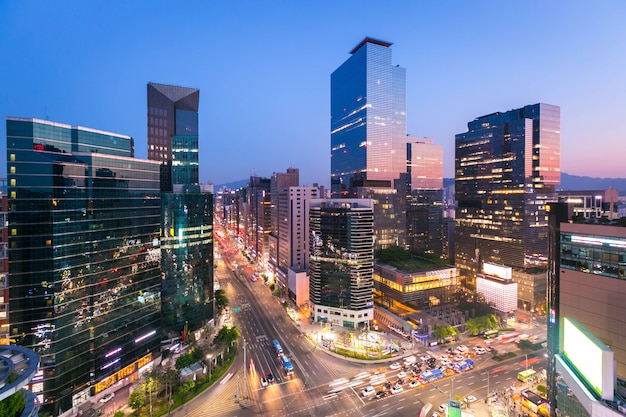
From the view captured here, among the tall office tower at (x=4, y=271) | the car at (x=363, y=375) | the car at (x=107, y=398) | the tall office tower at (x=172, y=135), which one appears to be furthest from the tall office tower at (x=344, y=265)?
the tall office tower at (x=4, y=271)

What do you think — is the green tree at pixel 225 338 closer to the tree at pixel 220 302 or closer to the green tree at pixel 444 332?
the tree at pixel 220 302

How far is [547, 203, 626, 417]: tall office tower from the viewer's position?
91.7 feet

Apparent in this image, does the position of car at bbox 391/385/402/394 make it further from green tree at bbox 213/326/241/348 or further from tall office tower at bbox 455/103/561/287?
tall office tower at bbox 455/103/561/287

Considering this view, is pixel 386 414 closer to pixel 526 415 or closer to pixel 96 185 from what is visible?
pixel 526 415

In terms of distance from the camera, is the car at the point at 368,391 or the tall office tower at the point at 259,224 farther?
the tall office tower at the point at 259,224

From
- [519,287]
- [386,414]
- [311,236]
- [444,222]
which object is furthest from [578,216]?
[444,222]

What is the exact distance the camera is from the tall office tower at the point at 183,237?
68.4 m

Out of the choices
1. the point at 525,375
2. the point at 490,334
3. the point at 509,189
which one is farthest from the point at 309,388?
the point at 509,189

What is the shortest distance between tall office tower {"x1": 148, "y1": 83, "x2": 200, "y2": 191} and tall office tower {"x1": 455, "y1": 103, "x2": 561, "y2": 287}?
100894mm

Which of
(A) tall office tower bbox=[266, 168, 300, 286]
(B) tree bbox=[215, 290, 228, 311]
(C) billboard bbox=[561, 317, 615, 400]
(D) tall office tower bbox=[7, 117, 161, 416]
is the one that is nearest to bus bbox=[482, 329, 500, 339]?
(C) billboard bbox=[561, 317, 615, 400]

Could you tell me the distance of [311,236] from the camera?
290 feet

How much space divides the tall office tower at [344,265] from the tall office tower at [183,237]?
28591 mm

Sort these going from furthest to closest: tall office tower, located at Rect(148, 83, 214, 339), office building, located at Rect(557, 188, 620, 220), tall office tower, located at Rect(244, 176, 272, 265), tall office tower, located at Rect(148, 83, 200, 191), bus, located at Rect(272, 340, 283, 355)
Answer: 1. tall office tower, located at Rect(244, 176, 272, 265)
2. tall office tower, located at Rect(148, 83, 200, 191)
3. office building, located at Rect(557, 188, 620, 220)
4. tall office tower, located at Rect(148, 83, 214, 339)
5. bus, located at Rect(272, 340, 283, 355)

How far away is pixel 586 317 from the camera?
1443 inches
